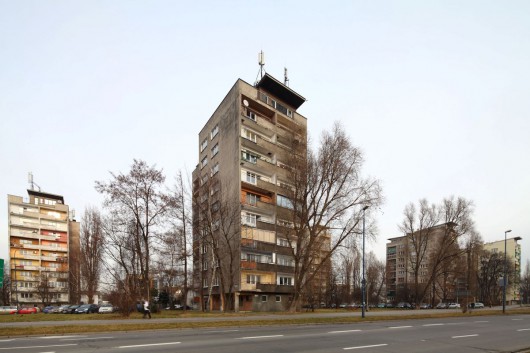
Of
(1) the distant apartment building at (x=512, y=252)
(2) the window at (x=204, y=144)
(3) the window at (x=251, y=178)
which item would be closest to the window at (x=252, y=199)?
(3) the window at (x=251, y=178)

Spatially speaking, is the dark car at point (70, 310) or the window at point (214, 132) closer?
the dark car at point (70, 310)

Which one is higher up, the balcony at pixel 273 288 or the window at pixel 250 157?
the window at pixel 250 157

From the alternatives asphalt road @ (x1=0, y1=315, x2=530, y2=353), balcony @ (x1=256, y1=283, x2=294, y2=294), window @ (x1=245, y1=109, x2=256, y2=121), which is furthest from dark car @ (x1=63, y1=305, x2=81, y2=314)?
asphalt road @ (x1=0, y1=315, x2=530, y2=353)

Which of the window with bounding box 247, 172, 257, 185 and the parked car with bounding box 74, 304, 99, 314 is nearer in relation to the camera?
the parked car with bounding box 74, 304, 99, 314

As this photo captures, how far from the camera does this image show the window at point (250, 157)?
54.0 meters

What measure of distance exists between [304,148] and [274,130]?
19538mm

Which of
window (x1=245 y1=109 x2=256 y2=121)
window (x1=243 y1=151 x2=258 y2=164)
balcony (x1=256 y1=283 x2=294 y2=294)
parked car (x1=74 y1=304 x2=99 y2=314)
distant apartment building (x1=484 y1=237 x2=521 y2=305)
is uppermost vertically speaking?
window (x1=245 y1=109 x2=256 y2=121)

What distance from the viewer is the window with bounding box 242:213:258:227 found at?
52638 millimetres

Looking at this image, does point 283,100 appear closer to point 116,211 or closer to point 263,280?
point 263,280

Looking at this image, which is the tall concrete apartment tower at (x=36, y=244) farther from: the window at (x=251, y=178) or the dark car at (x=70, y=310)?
the window at (x=251, y=178)

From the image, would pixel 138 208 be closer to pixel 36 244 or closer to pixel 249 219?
pixel 249 219

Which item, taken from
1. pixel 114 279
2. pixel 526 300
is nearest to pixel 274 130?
pixel 114 279

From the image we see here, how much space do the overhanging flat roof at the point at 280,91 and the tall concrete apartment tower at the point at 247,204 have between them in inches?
6.1

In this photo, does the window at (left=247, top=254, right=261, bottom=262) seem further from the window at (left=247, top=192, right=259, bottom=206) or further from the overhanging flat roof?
the overhanging flat roof
